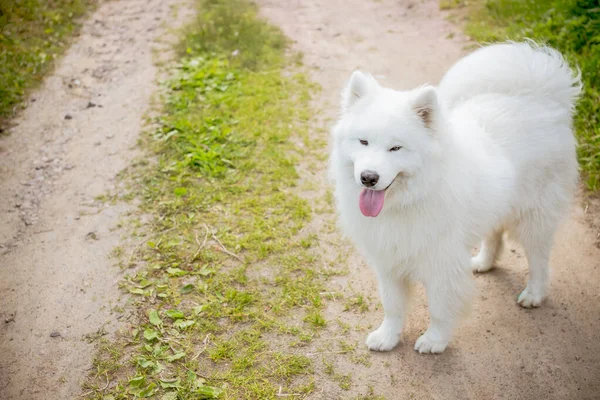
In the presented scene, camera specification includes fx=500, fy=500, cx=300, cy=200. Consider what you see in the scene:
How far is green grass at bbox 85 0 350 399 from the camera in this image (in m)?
3.38

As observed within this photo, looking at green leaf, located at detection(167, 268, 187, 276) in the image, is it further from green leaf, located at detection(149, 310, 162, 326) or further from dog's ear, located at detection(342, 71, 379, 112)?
dog's ear, located at detection(342, 71, 379, 112)

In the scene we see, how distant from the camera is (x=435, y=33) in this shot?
7.73 m

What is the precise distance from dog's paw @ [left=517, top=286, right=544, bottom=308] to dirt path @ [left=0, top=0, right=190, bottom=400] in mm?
3106

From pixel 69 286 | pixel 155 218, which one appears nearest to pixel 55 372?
pixel 69 286

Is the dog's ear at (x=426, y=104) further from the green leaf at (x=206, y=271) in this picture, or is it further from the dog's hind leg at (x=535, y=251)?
the green leaf at (x=206, y=271)

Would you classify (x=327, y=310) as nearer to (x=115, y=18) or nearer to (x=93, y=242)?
(x=93, y=242)

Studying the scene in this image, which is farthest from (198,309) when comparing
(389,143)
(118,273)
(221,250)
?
(389,143)

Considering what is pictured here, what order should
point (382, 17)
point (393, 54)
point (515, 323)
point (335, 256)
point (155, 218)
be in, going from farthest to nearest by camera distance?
point (382, 17)
point (393, 54)
point (155, 218)
point (335, 256)
point (515, 323)

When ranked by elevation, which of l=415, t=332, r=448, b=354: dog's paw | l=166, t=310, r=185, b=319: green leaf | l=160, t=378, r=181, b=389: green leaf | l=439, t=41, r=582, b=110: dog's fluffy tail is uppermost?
l=439, t=41, r=582, b=110: dog's fluffy tail

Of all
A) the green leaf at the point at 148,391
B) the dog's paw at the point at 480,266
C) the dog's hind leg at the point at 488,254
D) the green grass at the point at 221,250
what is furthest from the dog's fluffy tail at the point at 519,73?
the green leaf at the point at 148,391

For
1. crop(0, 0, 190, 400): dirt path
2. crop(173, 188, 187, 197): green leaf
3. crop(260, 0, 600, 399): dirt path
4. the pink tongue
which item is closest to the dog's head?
the pink tongue

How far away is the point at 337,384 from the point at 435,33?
6128 mm

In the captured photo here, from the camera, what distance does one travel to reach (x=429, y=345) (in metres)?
3.46

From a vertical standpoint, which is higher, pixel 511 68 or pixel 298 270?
pixel 511 68
